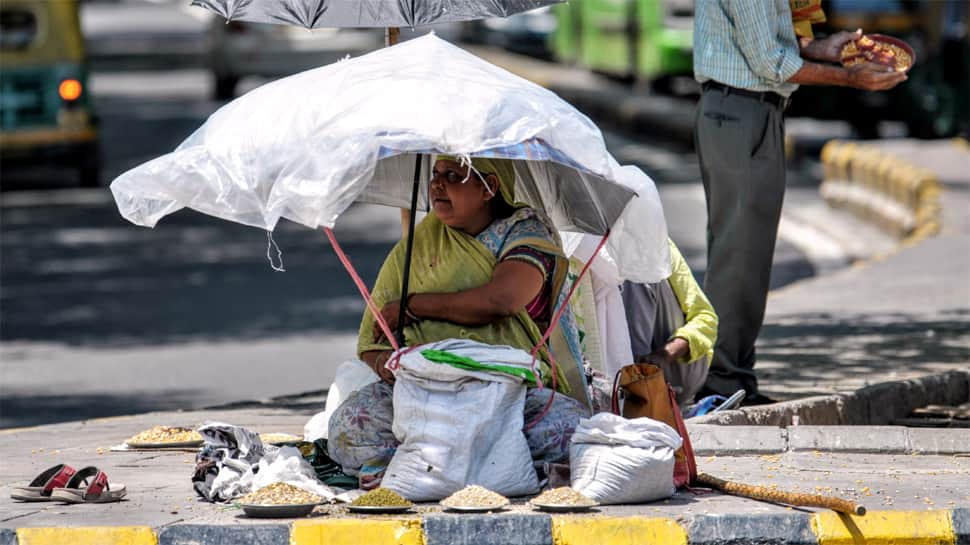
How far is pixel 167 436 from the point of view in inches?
273

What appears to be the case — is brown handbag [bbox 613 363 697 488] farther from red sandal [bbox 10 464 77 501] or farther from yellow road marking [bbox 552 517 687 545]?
red sandal [bbox 10 464 77 501]

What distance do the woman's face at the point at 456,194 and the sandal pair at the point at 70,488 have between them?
4.17ft

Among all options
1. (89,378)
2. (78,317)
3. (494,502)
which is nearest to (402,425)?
(494,502)

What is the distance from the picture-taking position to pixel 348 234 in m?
15.6

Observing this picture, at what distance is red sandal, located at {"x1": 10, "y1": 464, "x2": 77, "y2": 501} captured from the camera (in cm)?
579

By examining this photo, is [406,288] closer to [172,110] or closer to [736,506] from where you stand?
[736,506]

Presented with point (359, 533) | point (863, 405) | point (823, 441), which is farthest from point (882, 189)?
point (359, 533)

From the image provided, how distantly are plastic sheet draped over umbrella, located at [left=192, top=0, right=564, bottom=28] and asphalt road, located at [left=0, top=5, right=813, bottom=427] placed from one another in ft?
9.30

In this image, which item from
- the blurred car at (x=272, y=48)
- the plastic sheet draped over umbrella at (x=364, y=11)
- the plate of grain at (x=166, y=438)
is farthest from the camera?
the blurred car at (x=272, y=48)

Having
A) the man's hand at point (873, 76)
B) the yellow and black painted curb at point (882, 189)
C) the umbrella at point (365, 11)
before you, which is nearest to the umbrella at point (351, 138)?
the umbrella at point (365, 11)

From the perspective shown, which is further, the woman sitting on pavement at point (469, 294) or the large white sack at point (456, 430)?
the woman sitting on pavement at point (469, 294)

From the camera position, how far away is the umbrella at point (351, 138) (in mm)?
5469

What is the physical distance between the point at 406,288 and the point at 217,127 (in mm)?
766

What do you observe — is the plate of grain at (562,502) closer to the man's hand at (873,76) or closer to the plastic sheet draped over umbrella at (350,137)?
the plastic sheet draped over umbrella at (350,137)
